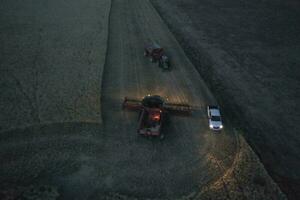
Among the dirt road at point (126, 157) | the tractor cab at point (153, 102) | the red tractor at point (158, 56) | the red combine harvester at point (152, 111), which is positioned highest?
the red tractor at point (158, 56)

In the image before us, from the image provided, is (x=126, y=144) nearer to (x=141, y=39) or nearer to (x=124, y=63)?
(x=124, y=63)

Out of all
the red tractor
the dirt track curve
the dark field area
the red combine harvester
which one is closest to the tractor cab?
the red combine harvester

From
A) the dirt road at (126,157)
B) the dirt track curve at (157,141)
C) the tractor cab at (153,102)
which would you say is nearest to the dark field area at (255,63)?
the dirt road at (126,157)

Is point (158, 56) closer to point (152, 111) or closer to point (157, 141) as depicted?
point (152, 111)

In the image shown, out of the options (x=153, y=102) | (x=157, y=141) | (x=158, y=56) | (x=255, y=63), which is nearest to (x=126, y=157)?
(x=157, y=141)

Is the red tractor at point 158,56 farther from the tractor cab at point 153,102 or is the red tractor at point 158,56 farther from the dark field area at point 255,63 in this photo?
the tractor cab at point 153,102

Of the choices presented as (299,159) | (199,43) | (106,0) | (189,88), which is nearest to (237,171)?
(299,159)

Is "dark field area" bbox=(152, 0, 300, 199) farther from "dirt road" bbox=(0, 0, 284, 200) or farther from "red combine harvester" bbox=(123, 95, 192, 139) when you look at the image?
"red combine harvester" bbox=(123, 95, 192, 139)
